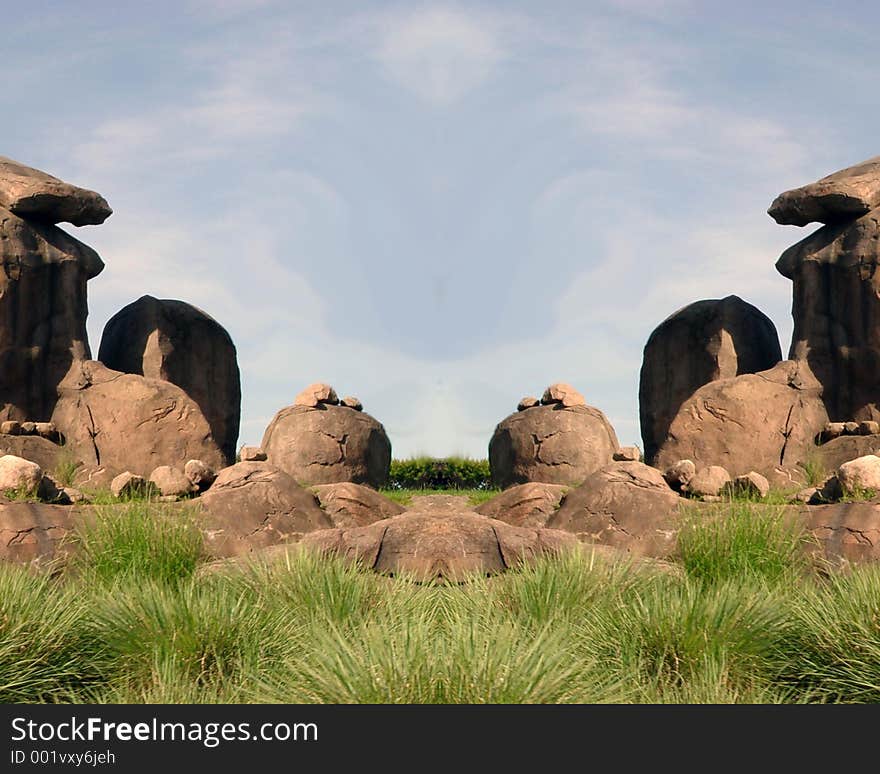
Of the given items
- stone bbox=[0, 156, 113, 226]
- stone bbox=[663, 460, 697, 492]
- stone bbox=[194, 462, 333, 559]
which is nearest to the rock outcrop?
stone bbox=[663, 460, 697, 492]

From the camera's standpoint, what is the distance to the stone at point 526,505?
1109cm

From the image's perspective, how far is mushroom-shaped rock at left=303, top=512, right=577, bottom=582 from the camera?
27.3 feet

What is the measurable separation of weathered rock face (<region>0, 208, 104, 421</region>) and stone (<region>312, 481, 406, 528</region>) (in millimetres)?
4528

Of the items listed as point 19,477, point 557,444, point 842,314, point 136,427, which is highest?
point 842,314

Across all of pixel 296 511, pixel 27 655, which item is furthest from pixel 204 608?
pixel 296 511

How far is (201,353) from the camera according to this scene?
590 inches

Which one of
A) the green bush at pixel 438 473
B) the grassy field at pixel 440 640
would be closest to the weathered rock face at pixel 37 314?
the green bush at pixel 438 473

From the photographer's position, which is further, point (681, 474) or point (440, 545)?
point (681, 474)

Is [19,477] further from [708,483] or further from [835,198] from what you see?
[835,198]

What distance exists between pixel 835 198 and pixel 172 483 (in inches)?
350

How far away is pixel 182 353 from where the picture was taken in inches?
585

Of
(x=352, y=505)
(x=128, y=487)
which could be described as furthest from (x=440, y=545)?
(x=128, y=487)

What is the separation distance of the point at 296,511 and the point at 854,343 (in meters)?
7.72

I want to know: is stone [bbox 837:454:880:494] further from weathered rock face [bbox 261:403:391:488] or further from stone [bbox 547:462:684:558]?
weathered rock face [bbox 261:403:391:488]
